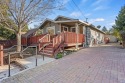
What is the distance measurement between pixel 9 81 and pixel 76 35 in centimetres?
1026

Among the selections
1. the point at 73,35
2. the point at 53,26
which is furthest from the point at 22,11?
the point at 53,26

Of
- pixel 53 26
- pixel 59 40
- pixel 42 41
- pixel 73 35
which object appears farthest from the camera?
pixel 53 26

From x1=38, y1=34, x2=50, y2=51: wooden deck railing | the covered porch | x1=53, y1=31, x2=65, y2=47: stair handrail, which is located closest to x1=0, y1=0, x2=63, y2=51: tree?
x1=38, y1=34, x2=50, y2=51: wooden deck railing

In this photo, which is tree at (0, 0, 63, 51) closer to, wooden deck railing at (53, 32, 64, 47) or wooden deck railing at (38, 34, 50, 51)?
wooden deck railing at (38, 34, 50, 51)

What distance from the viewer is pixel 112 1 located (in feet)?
47.8

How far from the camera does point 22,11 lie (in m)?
12.2

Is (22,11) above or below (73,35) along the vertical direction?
above

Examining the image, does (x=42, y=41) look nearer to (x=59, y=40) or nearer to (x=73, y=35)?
(x=59, y=40)

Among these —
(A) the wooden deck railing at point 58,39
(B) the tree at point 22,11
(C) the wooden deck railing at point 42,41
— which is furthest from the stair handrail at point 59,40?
(B) the tree at point 22,11

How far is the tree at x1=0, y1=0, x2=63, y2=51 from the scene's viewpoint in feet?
39.0

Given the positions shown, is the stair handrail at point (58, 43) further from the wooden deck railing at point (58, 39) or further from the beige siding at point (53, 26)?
the beige siding at point (53, 26)

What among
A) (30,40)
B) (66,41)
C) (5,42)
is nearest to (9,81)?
(66,41)

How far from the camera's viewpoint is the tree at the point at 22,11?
11891 mm

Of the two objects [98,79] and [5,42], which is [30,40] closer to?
[5,42]
